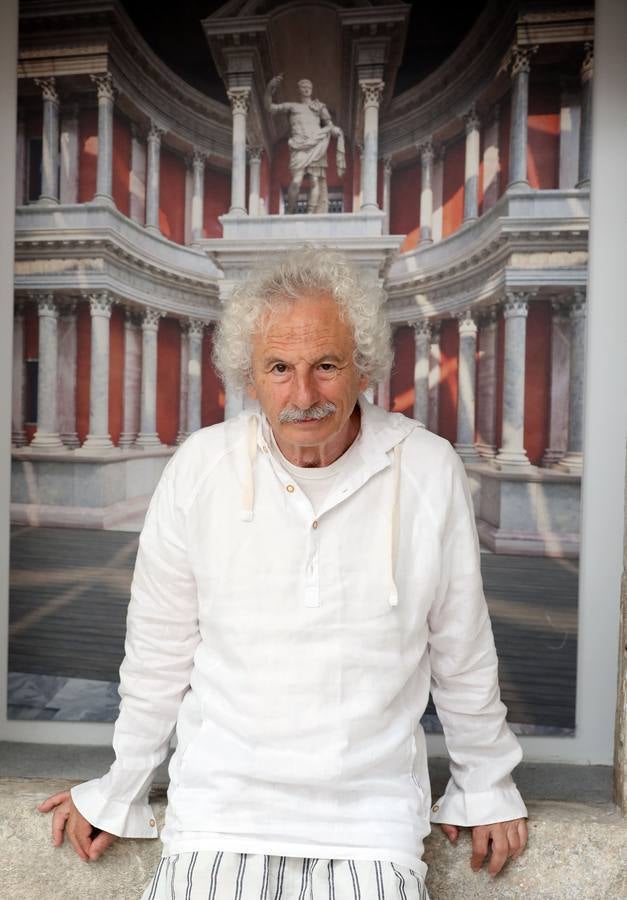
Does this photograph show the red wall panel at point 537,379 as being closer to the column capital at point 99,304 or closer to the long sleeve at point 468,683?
the long sleeve at point 468,683

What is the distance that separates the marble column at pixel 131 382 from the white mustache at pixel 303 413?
978 mm

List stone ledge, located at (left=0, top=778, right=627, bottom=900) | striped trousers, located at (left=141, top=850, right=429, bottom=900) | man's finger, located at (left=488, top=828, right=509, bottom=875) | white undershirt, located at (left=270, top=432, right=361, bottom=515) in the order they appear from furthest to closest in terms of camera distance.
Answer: stone ledge, located at (left=0, top=778, right=627, bottom=900) → man's finger, located at (left=488, top=828, right=509, bottom=875) → white undershirt, located at (left=270, top=432, right=361, bottom=515) → striped trousers, located at (left=141, top=850, right=429, bottom=900)

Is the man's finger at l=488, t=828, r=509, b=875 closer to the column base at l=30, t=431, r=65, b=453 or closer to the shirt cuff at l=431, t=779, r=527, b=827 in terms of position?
the shirt cuff at l=431, t=779, r=527, b=827

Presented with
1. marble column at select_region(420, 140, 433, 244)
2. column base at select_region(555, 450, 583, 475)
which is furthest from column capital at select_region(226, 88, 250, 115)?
column base at select_region(555, 450, 583, 475)

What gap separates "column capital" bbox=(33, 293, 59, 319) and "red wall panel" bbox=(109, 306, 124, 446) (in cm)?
18

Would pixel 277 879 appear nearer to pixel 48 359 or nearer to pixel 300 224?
pixel 48 359

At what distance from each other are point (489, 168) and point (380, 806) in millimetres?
1786

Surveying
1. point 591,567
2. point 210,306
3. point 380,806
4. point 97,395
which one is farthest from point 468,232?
point 380,806

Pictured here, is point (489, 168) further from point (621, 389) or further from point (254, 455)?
point (254, 455)

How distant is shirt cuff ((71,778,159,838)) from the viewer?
145 centimetres

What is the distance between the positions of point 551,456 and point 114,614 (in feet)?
5.02

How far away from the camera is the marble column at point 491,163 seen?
195 centimetres

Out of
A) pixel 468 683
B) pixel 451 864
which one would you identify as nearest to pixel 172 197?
pixel 468 683

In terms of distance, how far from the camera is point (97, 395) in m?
2.07
